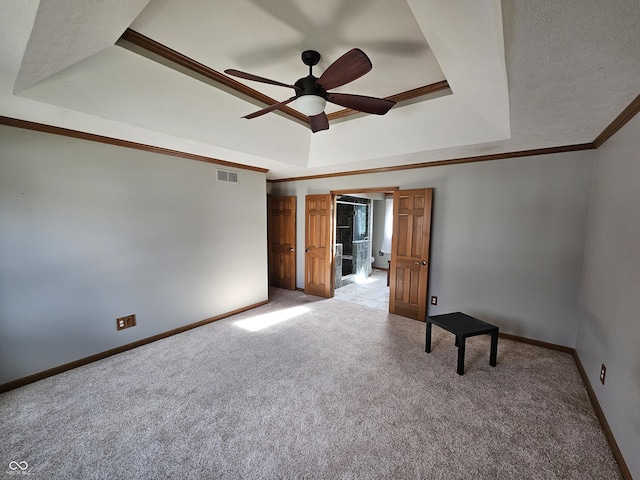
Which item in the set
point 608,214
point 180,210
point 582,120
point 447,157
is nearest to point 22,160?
point 180,210

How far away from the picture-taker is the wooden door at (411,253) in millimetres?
3549

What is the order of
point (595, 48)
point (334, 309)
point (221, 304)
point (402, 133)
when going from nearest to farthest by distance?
point (595, 48), point (402, 133), point (221, 304), point (334, 309)

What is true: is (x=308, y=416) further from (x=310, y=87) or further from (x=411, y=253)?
(x=411, y=253)

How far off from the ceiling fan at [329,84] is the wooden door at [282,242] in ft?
9.99

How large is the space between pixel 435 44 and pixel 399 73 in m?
0.63

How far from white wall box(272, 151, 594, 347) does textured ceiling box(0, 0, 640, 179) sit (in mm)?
406

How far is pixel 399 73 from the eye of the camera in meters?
2.13

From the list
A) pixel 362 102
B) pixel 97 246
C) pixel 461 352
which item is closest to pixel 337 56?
pixel 362 102

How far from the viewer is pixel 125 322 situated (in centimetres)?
276

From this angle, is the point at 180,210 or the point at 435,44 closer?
the point at 435,44

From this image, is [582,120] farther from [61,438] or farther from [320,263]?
[61,438]

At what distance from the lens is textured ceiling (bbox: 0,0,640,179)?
1135mm

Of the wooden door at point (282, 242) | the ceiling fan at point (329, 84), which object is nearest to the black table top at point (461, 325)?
the ceiling fan at point (329, 84)

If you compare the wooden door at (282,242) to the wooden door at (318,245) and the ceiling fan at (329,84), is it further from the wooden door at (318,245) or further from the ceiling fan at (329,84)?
the ceiling fan at (329,84)
